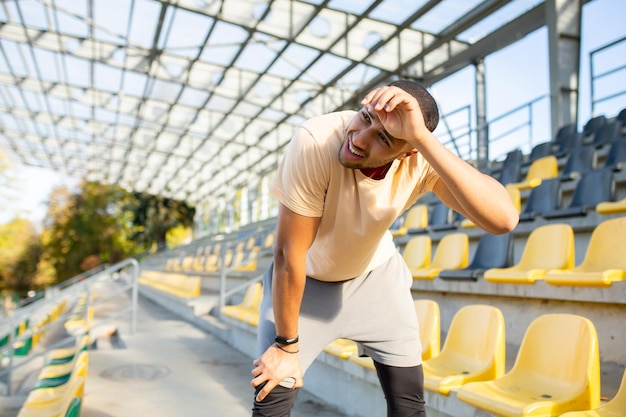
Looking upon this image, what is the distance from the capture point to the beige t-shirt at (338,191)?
1.42 m

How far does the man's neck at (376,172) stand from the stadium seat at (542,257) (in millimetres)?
2173

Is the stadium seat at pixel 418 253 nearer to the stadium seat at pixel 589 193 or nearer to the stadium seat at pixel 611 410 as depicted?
the stadium seat at pixel 589 193

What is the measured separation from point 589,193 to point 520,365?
8.36 ft

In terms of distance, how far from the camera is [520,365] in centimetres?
235

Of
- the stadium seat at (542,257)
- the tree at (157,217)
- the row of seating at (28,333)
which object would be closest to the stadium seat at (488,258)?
the stadium seat at (542,257)

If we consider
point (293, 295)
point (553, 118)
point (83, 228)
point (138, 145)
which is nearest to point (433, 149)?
point (293, 295)

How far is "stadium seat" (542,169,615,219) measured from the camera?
4.15 metres

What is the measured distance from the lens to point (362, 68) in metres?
12.8

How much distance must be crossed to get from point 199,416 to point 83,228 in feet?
105

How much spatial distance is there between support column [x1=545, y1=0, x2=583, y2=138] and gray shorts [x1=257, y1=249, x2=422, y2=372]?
7700 mm

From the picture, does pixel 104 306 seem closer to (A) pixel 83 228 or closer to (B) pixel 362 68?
(B) pixel 362 68

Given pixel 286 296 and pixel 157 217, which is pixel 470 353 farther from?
pixel 157 217

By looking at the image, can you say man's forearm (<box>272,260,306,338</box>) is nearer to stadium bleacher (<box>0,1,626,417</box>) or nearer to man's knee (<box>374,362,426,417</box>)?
man's knee (<box>374,362,426,417</box>)

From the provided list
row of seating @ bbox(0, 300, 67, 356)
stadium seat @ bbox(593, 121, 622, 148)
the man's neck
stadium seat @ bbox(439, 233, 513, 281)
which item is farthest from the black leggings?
stadium seat @ bbox(593, 121, 622, 148)
